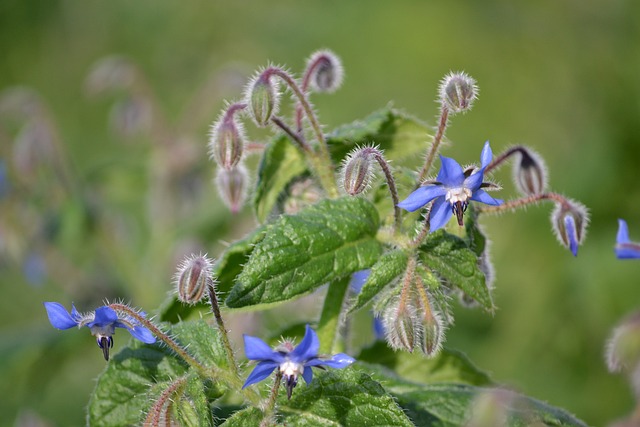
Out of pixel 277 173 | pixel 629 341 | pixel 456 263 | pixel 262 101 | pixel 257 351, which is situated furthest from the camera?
pixel 277 173

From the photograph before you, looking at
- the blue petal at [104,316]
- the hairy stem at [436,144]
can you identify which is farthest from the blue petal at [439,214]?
the blue petal at [104,316]

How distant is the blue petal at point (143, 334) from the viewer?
50.6 inches

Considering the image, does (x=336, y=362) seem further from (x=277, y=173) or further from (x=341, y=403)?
(x=277, y=173)

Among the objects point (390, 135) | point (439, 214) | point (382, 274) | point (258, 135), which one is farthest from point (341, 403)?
point (258, 135)

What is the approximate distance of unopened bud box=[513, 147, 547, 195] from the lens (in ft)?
5.36

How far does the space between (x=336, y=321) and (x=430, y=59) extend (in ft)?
13.6

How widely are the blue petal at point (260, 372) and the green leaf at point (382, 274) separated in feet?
0.53

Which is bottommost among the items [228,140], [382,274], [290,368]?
[290,368]

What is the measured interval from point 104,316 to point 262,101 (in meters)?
0.43

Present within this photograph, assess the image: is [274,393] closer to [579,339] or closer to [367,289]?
[367,289]

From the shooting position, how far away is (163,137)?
3.32m

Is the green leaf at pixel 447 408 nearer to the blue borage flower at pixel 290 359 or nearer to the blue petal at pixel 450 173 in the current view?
the blue borage flower at pixel 290 359

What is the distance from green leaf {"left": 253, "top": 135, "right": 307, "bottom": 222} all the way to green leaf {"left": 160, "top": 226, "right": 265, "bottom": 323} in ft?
0.51

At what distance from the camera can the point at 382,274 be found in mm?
1353
